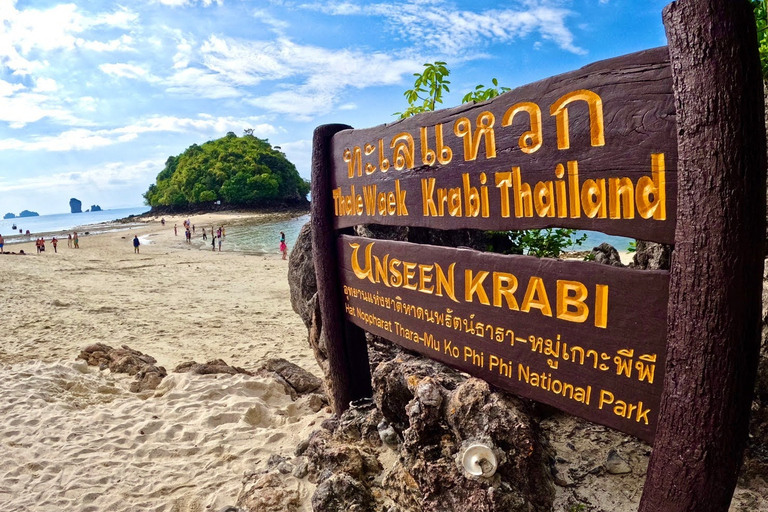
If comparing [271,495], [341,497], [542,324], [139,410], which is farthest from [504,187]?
[139,410]

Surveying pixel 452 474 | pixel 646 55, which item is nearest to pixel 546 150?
pixel 646 55

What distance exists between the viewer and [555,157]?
2006 millimetres

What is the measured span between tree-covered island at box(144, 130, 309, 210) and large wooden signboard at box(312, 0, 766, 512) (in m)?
69.2

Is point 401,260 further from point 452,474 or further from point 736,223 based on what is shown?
point 736,223

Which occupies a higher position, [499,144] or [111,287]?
[499,144]

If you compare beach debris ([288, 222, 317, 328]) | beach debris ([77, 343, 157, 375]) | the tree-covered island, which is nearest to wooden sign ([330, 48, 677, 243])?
beach debris ([288, 222, 317, 328])

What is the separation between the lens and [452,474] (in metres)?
2.56

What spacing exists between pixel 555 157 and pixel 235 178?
7074cm

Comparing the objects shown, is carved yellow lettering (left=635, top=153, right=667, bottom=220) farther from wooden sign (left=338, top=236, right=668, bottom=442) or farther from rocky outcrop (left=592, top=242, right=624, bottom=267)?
rocky outcrop (left=592, top=242, right=624, bottom=267)

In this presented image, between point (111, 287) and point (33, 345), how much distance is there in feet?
23.0

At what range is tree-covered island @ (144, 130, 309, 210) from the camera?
68562mm

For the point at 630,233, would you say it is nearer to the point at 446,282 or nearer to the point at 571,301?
the point at 571,301

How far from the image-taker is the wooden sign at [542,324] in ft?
6.00

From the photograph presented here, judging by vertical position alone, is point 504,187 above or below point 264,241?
above
